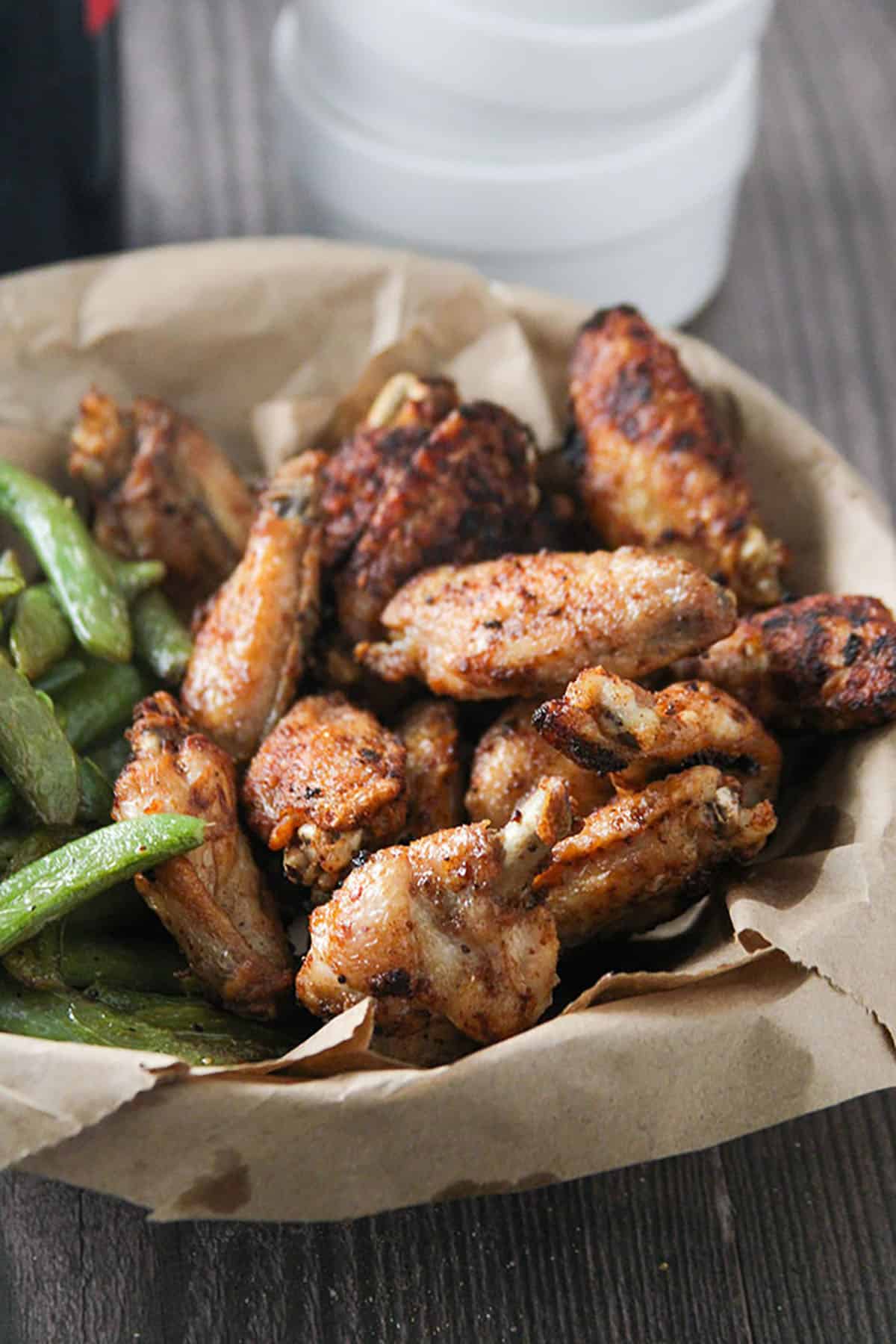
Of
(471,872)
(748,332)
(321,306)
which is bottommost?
(748,332)

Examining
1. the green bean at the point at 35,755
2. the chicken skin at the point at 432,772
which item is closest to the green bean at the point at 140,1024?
the green bean at the point at 35,755

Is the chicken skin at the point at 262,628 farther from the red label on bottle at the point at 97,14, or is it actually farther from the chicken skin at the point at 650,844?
the red label on bottle at the point at 97,14

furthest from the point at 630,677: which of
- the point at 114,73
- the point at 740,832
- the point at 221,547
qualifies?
the point at 114,73

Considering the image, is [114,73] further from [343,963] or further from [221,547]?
[343,963]

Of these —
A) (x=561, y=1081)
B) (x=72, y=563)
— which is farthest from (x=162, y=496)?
(x=561, y=1081)

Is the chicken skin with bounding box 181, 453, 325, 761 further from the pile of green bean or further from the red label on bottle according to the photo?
the red label on bottle

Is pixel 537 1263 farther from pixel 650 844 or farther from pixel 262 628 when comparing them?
pixel 262 628

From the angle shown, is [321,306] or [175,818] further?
[321,306]

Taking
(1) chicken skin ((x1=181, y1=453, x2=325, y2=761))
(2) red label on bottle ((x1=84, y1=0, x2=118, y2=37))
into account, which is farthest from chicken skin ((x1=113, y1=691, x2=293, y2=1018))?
(2) red label on bottle ((x1=84, y1=0, x2=118, y2=37))

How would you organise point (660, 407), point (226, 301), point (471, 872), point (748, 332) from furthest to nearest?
point (748, 332)
point (226, 301)
point (660, 407)
point (471, 872)
